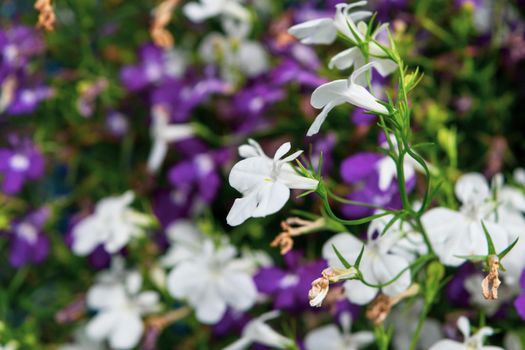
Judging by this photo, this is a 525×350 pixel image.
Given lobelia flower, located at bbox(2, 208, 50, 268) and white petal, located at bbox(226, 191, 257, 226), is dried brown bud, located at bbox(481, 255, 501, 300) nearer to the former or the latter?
white petal, located at bbox(226, 191, 257, 226)

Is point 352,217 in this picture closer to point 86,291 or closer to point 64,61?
point 86,291

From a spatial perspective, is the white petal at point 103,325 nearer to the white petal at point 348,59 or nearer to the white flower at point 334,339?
the white flower at point 334,339

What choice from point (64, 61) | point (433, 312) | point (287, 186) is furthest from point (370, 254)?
point (64, 61)

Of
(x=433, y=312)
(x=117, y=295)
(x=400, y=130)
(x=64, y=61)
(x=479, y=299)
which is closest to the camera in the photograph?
(x=400, y=130)

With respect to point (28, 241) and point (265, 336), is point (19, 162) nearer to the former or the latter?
point (28, 241)

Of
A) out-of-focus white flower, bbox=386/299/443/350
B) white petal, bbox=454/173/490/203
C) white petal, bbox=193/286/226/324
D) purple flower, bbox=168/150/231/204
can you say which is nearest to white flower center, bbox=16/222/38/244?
purple flower, bbox=168/150/231/204
